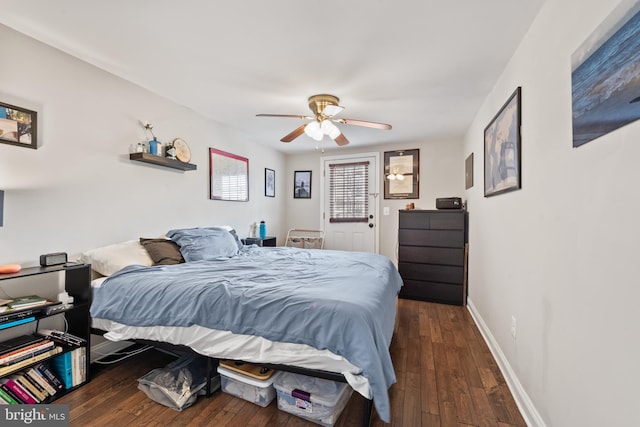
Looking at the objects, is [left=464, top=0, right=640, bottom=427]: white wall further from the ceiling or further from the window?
the window

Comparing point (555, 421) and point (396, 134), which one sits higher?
point (396, 134)

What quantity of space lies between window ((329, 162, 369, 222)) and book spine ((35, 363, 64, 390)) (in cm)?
400

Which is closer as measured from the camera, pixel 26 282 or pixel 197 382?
pixel 197 382

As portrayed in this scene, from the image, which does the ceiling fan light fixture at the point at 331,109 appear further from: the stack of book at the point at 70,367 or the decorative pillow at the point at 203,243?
the stack of book at the point at 70,367

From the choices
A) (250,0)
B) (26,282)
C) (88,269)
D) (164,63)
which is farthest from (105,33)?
(26,282)

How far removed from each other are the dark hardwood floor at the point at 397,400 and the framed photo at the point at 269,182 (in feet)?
9.73

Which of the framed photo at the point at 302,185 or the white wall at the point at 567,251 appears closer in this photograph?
the white wall at the point at 567,251

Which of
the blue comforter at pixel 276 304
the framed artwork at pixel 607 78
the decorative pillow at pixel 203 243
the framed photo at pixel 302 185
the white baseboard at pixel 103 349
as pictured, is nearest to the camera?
the framed artwork at pixel 607 78

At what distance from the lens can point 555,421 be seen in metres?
1.35

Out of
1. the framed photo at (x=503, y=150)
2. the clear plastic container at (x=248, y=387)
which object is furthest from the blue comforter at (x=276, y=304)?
the framed photo at (x=503, y=150)

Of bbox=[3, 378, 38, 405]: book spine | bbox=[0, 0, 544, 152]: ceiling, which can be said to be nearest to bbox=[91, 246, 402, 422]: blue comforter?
bbox=[3, 378, 38, 405]: book spine

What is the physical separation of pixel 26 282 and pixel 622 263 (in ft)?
10.5

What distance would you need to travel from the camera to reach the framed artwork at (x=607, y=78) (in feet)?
2.93

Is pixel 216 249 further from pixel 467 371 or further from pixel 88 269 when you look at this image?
pixel 467 371
